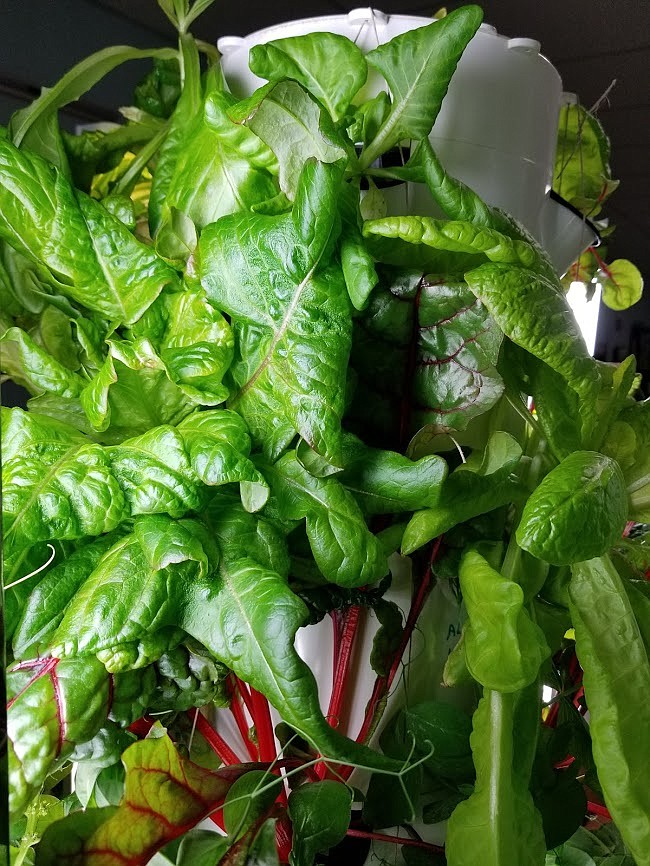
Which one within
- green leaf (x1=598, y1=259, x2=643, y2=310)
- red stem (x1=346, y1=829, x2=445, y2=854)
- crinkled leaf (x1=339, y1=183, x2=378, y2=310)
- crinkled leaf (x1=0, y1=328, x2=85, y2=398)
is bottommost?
red stem (x1=346, y1=829, x2=445, y2=854)

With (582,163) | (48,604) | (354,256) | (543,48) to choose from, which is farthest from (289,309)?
(543,48)

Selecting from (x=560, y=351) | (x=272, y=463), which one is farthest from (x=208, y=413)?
(x=560, y=351)

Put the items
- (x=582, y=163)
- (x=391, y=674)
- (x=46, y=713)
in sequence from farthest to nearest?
(x=582, y=163) → (x=391, y=674) → (x=46, y=713)

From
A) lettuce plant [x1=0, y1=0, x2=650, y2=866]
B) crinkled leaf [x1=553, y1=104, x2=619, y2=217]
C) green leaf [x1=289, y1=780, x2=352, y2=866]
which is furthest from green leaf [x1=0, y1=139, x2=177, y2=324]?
crinkled leaf [x1=553, y1=104, x2=619, y2=217]

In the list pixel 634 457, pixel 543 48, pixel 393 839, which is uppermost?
pixel 543 48

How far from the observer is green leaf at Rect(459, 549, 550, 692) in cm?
29

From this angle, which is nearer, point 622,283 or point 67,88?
point 67,88

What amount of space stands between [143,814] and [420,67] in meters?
0.31

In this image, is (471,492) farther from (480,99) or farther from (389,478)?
(480,99)

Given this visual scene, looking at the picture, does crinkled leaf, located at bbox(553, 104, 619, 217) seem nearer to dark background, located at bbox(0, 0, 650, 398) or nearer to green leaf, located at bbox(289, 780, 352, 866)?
dark background, located at bbox(0, 0, 650, 398)

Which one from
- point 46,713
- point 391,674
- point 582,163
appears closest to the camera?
point 46,713

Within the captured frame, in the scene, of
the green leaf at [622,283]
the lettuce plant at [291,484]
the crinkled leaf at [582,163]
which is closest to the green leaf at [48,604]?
the lettuce plant at [291,484]

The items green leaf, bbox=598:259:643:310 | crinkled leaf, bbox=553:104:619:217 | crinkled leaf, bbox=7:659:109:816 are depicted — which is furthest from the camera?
green leaf, bbox=598:259:643:310

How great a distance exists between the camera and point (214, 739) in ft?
1.23
